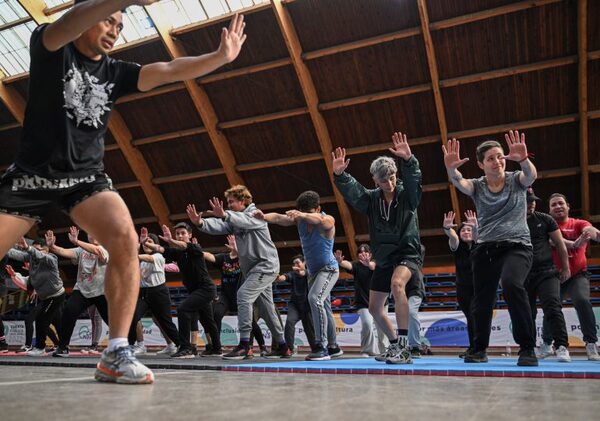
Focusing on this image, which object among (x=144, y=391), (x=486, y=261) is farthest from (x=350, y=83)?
(x=144, y=391)

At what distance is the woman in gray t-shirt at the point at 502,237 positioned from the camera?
4.60m

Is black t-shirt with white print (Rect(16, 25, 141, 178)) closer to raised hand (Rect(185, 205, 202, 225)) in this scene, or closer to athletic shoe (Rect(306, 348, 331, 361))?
raised hand (Rect(185, 205, 202, 225))

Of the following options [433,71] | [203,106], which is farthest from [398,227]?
[203,106]

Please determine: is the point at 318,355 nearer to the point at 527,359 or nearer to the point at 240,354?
the point at 240,354

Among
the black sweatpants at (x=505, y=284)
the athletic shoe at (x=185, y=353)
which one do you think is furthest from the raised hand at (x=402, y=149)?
the athletic shoe at (x=185, y=353)

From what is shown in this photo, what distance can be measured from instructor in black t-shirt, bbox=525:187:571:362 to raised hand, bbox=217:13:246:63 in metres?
3.98

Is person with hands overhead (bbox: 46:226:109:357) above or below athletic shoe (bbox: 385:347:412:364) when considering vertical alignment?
above

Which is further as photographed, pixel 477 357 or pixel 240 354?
pixel 240 354

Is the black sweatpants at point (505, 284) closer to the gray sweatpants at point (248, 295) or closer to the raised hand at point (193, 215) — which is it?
the gray sweatpants at point (248, 295)

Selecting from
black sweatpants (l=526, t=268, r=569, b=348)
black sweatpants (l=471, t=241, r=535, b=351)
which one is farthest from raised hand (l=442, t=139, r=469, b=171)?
black sweatpants (l=526, t=268, r=569, b=348)

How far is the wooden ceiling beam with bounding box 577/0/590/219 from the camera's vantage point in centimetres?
1321

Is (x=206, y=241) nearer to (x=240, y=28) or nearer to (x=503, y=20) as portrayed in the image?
(x=503, y=20)

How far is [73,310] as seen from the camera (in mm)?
8164

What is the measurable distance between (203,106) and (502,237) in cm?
1387
